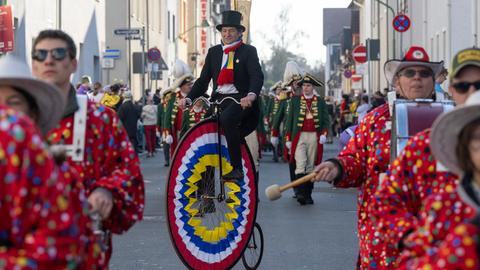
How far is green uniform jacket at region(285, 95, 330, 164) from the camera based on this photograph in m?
17.8

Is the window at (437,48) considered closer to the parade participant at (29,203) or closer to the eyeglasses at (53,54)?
the eyeglasses at (53,54)

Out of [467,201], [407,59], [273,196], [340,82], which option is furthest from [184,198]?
[340,82]

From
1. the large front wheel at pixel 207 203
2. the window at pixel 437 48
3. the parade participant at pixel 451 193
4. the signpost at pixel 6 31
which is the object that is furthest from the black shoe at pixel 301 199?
the window at pixel 437 48

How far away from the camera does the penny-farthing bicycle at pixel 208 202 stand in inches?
367

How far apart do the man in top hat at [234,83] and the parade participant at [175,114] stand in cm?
645

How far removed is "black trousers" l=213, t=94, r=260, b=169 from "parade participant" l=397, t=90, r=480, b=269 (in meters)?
5.73

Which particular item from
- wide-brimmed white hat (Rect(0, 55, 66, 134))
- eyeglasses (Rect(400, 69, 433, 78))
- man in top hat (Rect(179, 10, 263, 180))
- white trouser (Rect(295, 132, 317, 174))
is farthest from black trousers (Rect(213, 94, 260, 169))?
white trouser (Rect(295, 132, 317, 174))

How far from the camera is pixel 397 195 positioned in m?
4.59

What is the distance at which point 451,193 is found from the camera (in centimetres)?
389

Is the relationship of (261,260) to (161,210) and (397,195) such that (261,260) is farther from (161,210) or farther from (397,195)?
(397,195)

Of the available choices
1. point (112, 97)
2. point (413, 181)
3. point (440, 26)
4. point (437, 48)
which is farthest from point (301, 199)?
point (437, 48)

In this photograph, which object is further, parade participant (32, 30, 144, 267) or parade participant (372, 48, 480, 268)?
parade participant (32, 30, 144, 267)

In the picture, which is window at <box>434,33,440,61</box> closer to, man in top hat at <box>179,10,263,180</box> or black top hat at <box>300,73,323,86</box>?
black top hat at <box>300,73,323,86</box>

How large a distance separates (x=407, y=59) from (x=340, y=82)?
101666 millimetres
